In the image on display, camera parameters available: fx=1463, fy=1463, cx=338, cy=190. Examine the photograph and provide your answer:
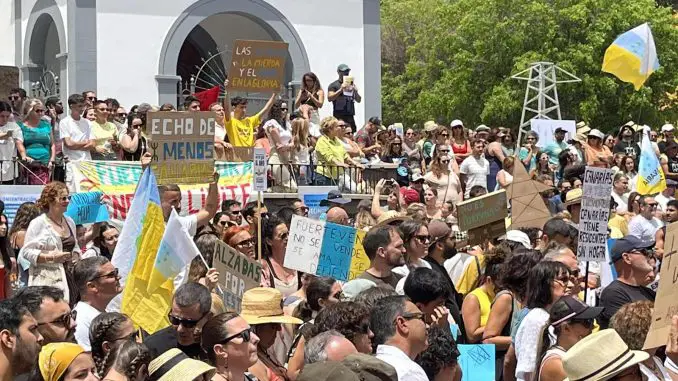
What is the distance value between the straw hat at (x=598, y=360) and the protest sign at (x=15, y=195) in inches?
455

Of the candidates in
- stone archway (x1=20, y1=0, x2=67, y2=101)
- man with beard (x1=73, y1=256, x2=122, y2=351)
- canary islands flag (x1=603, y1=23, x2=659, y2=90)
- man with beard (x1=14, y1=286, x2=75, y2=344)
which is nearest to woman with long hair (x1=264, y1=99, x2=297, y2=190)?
canary islands flag (x1=603, y1=23, x2=659, y2=90)

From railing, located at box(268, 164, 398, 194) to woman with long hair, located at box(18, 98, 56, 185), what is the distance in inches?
123

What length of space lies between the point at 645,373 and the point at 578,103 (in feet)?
136

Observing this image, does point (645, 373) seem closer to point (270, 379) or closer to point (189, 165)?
point (270, 379)

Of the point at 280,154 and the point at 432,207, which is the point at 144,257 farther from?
the point at 280,154

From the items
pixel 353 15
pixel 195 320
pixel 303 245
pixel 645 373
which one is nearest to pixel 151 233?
pixel 303 245

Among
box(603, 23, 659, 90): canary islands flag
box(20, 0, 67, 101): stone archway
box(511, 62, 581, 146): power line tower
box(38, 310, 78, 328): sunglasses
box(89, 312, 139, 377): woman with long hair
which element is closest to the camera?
box(38, 310, 78, 328): sunglasses

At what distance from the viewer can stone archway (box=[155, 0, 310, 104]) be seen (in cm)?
2698

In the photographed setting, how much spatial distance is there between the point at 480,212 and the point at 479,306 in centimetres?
319

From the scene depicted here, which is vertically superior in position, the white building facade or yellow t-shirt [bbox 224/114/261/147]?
the white building facade

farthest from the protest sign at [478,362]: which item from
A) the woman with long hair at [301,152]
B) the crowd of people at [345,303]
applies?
the woman with long hair at [301,152]

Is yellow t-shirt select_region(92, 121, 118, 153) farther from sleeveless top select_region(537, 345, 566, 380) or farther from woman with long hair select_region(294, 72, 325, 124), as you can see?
sleeveless top select_region(537, 345, 566, 380)

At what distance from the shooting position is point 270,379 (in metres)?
7.58

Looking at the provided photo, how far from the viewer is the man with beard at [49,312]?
7.18 meters
